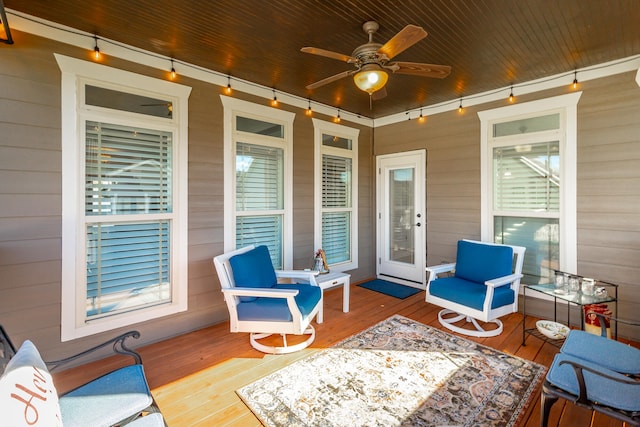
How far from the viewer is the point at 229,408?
6.81 ft

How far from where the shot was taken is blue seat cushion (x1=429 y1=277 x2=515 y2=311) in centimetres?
304

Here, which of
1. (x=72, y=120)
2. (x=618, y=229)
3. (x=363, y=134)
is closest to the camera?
(x=72, y=120)

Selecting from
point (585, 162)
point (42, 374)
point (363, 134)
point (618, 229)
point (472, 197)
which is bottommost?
point (42, 374)

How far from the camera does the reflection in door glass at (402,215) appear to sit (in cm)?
491

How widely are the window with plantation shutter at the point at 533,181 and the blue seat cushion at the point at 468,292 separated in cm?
81

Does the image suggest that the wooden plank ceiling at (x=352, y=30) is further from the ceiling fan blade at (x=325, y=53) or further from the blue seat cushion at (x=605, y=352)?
the blue seat cushion at (x=605, y=352)

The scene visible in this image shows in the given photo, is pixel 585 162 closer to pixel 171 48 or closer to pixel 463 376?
pixel 463 376

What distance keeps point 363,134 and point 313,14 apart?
2987mm

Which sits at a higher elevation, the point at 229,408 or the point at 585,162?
the point at 585,162

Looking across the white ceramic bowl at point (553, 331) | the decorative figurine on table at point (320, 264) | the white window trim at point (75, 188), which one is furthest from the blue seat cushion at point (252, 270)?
the white ceramic bowl at point (553, 331)

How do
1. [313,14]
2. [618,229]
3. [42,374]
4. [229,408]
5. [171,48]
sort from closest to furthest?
[42,374]
[229,408]
[313,14]
[171,48]
[618,229]

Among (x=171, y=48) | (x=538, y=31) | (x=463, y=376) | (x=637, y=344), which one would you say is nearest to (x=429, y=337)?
(x=463, y=376)

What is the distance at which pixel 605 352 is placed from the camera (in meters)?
1.93

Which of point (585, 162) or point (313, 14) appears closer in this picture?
point (313, 14)
